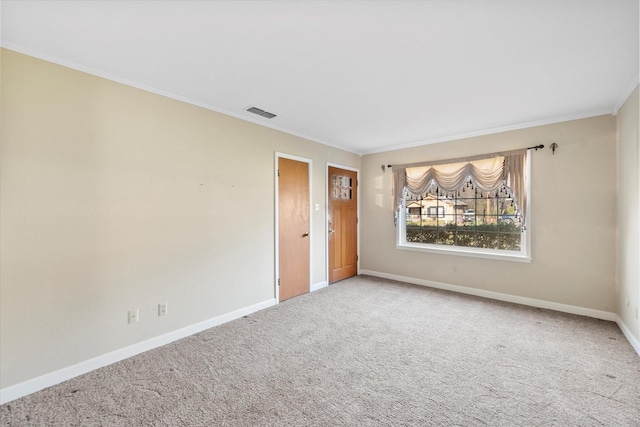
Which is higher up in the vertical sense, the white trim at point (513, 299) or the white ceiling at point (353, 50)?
the white ceiling at point (353, 50)

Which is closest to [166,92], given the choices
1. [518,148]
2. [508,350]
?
[508,350]

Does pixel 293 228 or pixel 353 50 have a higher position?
pixel 353 50

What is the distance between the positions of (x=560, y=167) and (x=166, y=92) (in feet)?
15.3

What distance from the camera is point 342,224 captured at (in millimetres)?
5082

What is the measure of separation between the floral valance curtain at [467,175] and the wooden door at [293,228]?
5.80ft

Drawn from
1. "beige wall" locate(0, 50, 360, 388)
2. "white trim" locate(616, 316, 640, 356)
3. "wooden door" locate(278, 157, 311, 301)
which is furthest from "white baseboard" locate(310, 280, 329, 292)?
"white trim" locate(616, 316, 640, 356)

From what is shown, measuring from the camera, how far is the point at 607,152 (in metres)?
3.22

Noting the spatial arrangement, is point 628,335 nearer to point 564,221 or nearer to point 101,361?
point 564,221

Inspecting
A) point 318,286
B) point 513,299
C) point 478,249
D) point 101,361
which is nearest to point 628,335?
point 513,299

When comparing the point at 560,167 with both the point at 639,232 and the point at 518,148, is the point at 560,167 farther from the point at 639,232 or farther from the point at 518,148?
the point at 639,232

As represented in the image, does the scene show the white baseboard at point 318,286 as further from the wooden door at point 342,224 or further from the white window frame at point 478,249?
the white window frame at point 478,249

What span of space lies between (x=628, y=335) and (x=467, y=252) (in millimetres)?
1803

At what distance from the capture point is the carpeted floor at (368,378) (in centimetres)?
178

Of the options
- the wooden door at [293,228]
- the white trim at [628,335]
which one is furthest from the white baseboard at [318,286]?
the white trim at [628,335]
